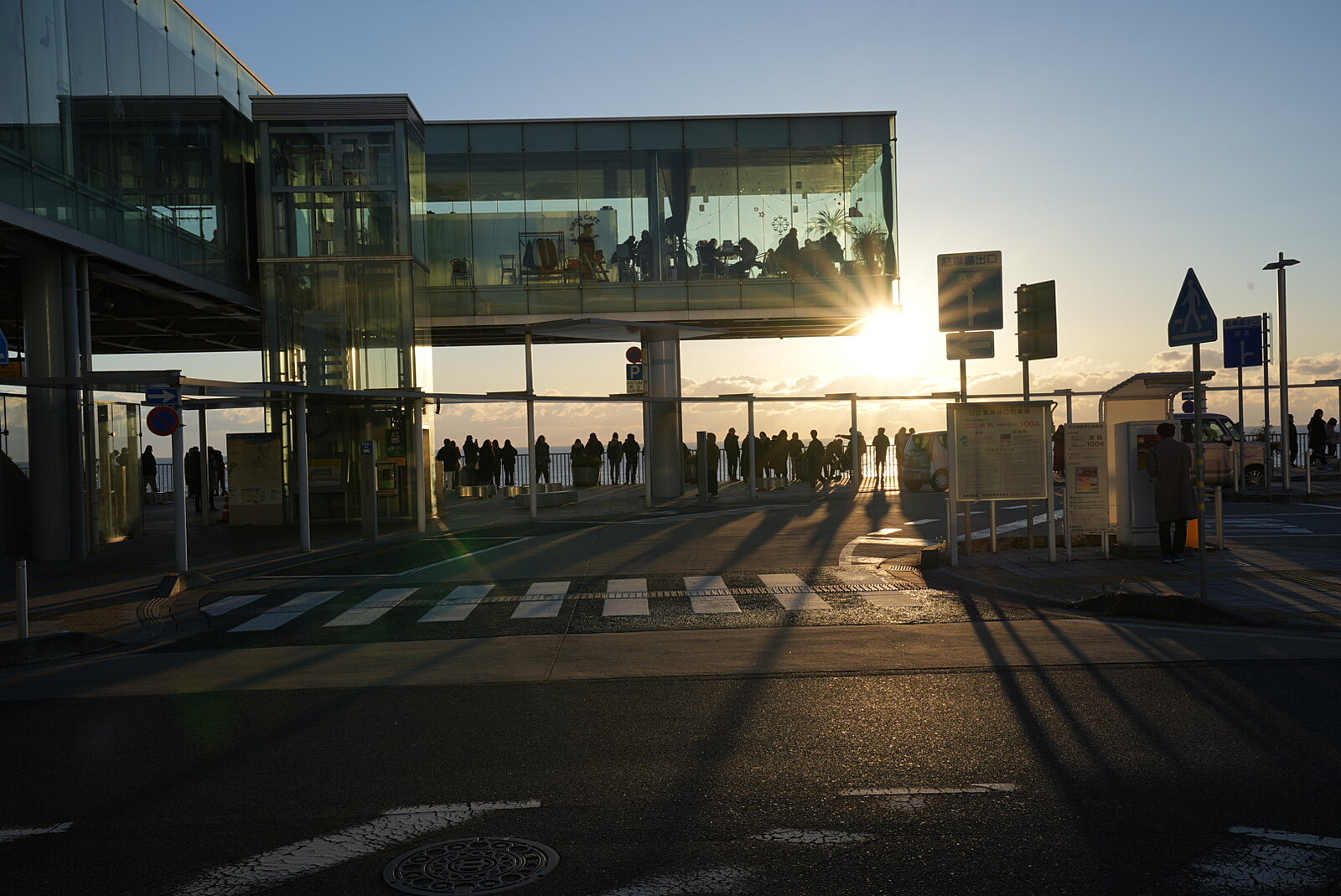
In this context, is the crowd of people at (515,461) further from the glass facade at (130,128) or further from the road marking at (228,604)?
the road marking at (228,604)

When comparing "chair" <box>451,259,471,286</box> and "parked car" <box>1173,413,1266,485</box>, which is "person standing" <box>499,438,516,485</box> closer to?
"chair" <box>451,259,471,286</box>

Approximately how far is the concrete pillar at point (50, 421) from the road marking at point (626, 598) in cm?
1062

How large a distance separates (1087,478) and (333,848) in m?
12.0

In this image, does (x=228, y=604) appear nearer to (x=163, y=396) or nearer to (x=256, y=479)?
(x=163, y=396)

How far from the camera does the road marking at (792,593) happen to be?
11883mm

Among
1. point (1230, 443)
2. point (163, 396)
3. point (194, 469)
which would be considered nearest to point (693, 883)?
point (163, 396)

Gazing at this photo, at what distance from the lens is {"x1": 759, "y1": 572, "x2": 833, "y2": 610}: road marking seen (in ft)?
39.0

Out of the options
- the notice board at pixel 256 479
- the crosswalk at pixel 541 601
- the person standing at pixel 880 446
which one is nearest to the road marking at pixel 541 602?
the crosswalk at pixel 541 601

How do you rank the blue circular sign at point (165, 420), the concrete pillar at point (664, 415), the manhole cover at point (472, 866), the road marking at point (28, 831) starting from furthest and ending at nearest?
the concrete pillar at point (664, 415) < the blue circular sign at point (165, 420) < the road marking at point (28, 831) < the manhole cover at point (472, 866)

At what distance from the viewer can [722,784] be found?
18.2 ft

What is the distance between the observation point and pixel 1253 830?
186 inches

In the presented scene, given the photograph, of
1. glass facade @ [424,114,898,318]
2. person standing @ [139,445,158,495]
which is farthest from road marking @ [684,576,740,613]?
person standing @ [139,445,158,495]

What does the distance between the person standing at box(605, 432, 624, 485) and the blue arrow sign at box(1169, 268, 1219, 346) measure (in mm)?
26687

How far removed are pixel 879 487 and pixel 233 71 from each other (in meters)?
18.4
